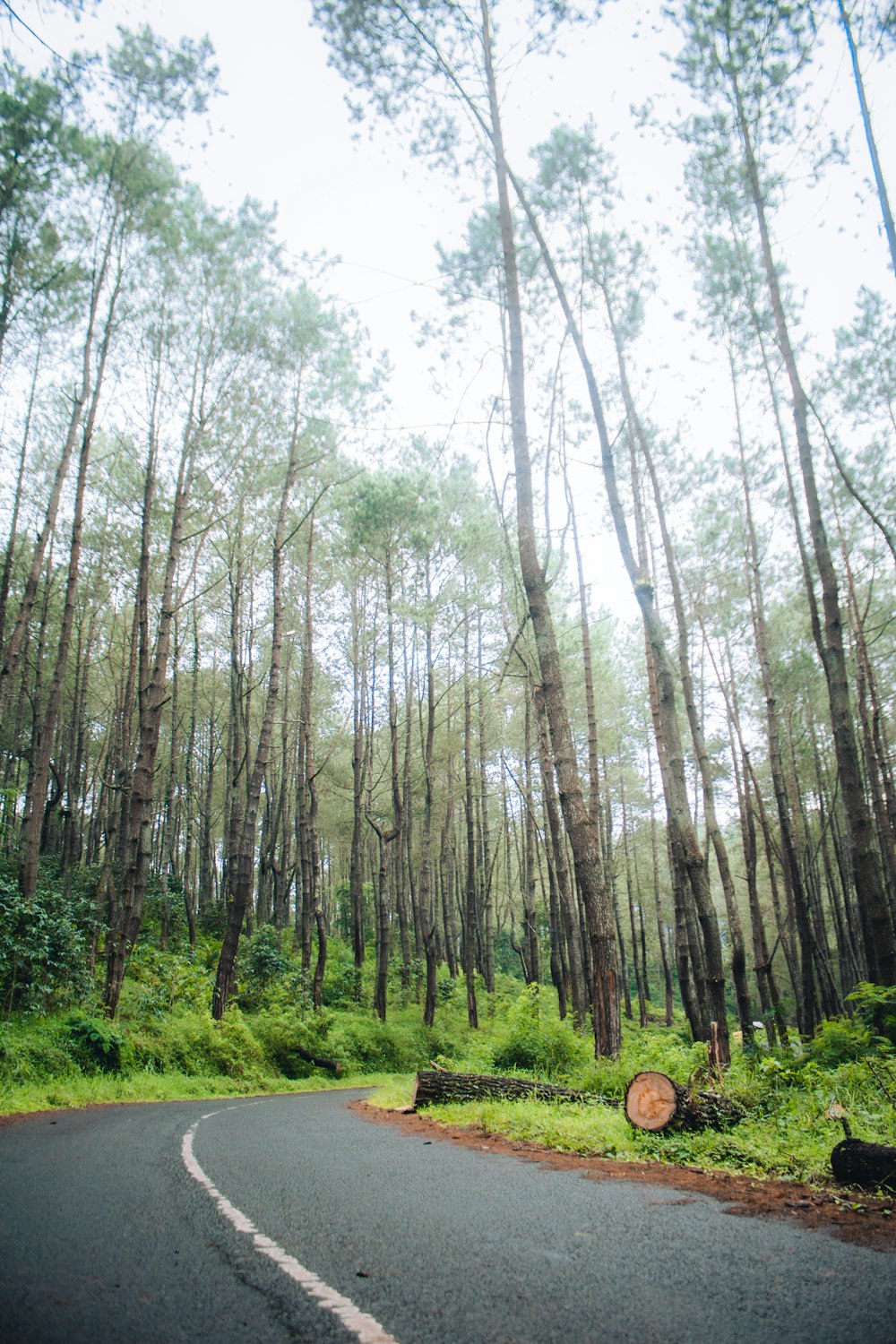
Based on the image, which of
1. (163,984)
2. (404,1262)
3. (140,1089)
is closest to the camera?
(404,1262)

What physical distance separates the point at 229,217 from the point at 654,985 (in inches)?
1867

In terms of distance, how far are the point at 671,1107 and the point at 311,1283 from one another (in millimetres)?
4084

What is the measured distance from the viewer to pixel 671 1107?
596 cm

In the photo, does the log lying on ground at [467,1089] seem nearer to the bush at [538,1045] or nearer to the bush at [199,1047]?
Result: the bush at [538,1045]

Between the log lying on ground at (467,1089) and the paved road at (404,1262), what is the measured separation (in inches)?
136

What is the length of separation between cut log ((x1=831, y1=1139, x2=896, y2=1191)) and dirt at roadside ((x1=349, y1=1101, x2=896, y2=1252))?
0.28ft

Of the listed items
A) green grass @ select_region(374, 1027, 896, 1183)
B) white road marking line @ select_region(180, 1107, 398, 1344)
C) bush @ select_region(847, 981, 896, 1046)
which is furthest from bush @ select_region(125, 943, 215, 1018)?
bush @ select_region(847, 981, 896, 1046)

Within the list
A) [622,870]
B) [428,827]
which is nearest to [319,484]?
[428,827]

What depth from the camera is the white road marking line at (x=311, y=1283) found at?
7.80 feet

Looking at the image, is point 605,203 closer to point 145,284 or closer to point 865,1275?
point 145,284

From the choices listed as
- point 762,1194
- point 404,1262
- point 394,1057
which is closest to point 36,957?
point 394,1057

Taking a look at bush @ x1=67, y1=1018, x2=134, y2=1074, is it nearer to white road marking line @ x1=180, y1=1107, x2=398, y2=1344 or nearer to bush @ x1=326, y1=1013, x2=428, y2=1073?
bush @ x1=326, y1=1013, x2=428, y2=1073

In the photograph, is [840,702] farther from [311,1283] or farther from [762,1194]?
[311,1283]

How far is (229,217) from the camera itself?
14.5 meters
